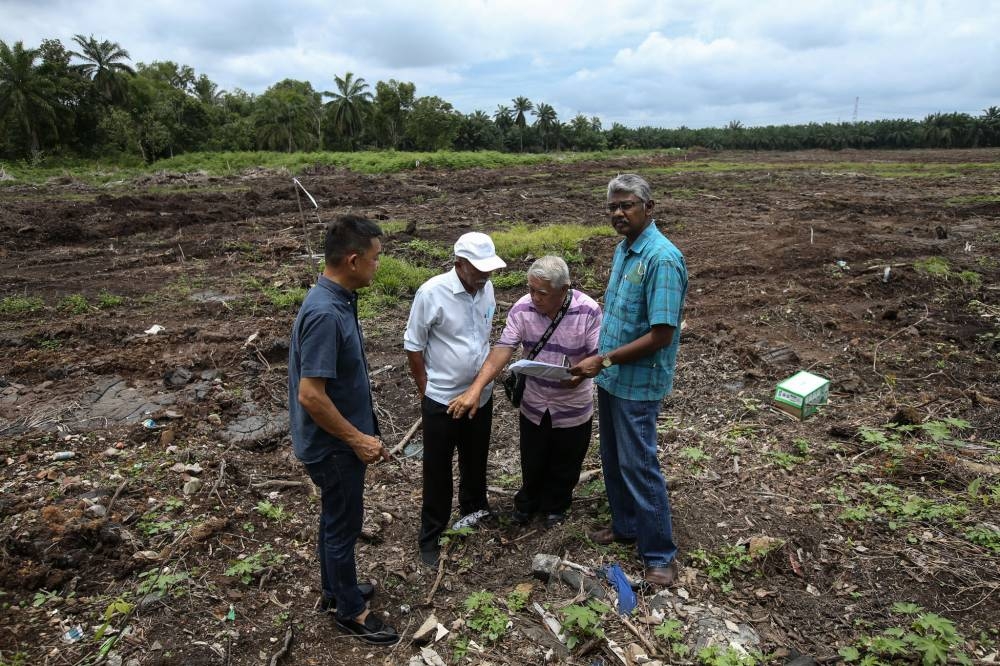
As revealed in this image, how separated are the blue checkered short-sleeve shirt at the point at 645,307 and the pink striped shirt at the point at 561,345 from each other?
0.76ft

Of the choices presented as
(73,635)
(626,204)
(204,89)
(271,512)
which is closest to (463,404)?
(626,204)

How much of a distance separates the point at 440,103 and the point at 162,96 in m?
20.7

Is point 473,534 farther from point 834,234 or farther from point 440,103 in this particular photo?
point 440,103

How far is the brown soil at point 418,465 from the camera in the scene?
9.07 feet

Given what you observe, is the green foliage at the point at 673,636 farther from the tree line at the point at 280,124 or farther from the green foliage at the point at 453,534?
the tree line at the point at 280,124

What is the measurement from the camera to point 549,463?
3479 mm

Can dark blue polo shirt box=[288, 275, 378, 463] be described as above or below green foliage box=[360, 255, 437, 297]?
above

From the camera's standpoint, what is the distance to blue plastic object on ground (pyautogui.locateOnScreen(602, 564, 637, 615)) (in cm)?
276

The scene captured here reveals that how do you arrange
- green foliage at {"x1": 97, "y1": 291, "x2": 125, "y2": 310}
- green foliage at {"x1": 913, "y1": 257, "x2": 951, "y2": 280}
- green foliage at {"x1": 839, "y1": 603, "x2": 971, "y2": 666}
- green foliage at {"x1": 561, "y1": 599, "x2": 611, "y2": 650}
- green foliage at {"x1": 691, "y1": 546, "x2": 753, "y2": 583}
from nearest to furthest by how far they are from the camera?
green foliage at {"x1": 839, "y1": 603, "x2": 971, "y2": 666}
green foliage at {"x1": 561, "y1": 599, "x2": 611, "y2": 650}
green foliage at {"x1": 691, "y1": 546, "x2": 753, "y2": 583}
green foliage at {"x1": 97, "y1": 291, "x2": 125, "y2": 310}
green foliage at {"x1": 913, "y1": 257, "x2": 951, "y2": 280}

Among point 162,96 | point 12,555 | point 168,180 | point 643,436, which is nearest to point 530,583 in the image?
point 643,436

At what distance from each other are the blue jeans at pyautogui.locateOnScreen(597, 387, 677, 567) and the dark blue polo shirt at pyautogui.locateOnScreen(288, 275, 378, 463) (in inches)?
47.9

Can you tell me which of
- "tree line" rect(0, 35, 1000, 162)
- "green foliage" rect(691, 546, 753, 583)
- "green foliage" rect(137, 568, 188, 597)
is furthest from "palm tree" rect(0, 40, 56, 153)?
"green foliage" rect(691, 546, 753, 583)

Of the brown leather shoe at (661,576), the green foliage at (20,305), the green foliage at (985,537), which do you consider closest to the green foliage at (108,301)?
the green foliage at (20,305)

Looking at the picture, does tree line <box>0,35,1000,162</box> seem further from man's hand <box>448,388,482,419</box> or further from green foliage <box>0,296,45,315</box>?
man's hand <box>448,388,482,419</box>
